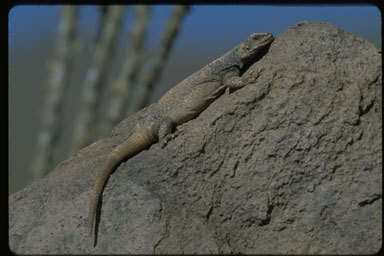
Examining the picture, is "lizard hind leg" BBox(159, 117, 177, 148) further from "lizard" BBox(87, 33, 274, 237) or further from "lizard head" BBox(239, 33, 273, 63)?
"lizard head" BBox(239, 33, 273, 63)

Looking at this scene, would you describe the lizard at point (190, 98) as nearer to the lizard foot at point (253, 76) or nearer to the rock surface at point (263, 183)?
the lizard foot at point (253, 76)

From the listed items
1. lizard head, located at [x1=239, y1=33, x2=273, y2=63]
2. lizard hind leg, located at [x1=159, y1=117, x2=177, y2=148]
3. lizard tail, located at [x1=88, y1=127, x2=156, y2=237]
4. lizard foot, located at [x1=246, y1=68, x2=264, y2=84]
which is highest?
lizard head, located at [x1=239, y1=33, x2=273, y2=63]

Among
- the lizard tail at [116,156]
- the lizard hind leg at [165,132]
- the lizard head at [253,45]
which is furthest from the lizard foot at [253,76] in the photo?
the lizard tail at [116,156]

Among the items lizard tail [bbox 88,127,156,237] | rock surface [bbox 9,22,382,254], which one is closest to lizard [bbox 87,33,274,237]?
lizard tail [bbox 88,127,156,237]

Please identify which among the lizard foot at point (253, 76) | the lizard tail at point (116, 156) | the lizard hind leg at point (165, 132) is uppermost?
the lizard foot at point (253, 76)

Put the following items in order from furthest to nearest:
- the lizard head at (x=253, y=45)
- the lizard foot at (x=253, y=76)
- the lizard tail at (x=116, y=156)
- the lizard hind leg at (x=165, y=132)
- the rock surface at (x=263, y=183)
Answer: the lizard head at (x=253, y=45) → the lizard hind leg at (x=165, y=132) → the lizard foot at (x=253, y=76) → the lizard tail at (x=116, y=156) → the rock surface at (x=263, y=183)

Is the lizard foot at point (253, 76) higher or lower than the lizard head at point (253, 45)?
lower

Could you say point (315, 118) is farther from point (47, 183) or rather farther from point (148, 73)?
point (148, 73)
